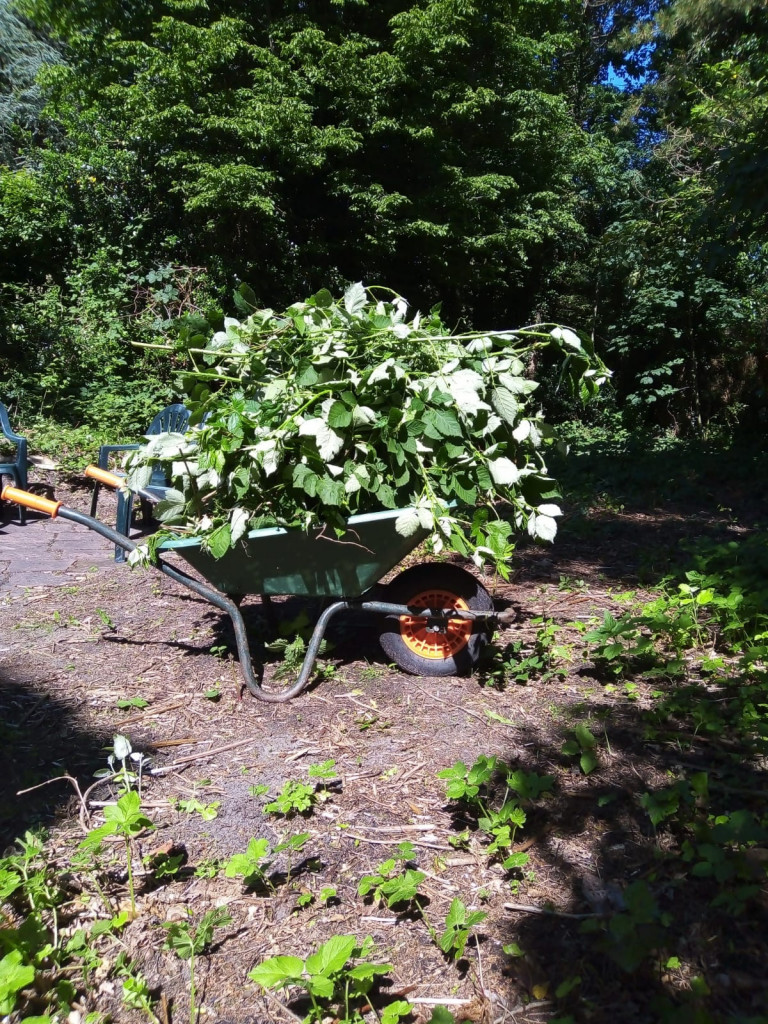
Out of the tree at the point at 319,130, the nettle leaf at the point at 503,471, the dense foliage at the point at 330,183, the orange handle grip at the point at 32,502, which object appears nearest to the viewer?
the nettle leaf at the point at 503,471

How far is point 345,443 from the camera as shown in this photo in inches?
116

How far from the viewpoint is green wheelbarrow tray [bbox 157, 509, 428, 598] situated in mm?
2945

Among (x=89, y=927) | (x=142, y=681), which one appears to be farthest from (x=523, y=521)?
(x=89, y=927)

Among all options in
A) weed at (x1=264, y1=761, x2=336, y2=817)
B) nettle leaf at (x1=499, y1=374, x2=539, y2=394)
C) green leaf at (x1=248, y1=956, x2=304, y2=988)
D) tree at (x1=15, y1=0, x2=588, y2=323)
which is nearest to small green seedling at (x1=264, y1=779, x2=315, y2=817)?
weed at (x1=264, y1=761, x2=336, y2=817)

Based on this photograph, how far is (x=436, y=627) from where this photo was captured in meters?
3.24

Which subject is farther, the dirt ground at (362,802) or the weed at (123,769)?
the weed at (123,769)

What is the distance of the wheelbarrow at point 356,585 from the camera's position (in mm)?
2988

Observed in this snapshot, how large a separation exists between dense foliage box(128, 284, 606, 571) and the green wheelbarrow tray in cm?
8

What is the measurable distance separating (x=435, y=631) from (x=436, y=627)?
0.02 meters

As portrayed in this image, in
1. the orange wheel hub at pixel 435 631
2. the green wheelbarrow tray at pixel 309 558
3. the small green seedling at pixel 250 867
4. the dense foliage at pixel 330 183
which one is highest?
the dense foliage at pixel 330 183

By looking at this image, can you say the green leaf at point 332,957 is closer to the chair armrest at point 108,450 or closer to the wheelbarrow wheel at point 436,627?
the wheelbarrow wheel at point 436,627

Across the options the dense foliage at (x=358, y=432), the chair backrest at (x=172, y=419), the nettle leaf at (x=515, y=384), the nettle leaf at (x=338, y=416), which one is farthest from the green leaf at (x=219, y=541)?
the chair backrest at (x=172, y=419)

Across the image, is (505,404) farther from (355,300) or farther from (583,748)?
(583,748)

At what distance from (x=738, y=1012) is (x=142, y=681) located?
2538 mm
